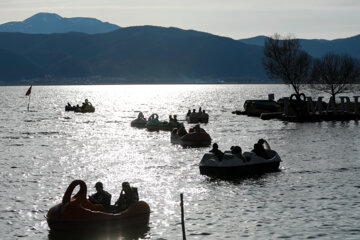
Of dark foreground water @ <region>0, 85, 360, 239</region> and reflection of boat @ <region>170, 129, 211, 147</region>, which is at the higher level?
reflection of boat @ <region>170, 129, 211, 147</region>

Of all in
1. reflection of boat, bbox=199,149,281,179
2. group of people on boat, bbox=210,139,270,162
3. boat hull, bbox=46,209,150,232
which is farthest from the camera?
group of people on boat, bbox=210,139,270,162

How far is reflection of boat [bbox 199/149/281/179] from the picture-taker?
33.8 metres

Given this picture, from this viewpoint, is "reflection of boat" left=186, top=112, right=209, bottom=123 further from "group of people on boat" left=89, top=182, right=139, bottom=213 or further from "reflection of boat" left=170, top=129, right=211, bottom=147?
"group of people on boat" left=89, top=182, right=139, bottom=213

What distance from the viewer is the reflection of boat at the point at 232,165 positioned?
33.8 meters

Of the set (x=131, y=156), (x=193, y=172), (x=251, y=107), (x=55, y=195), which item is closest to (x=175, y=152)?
(x=131, y=156)

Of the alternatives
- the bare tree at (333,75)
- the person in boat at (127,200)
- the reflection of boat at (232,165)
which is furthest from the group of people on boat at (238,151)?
the bare tree at (333,75)

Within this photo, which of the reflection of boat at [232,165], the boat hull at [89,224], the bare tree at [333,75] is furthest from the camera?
the bare tree at [333,75]

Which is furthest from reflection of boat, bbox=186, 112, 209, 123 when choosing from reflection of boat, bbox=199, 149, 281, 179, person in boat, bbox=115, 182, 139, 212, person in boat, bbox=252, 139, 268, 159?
person in boat, bbox=115, 182, 139, 212

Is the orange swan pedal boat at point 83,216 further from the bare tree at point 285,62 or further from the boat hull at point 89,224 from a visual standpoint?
the bare tree at point 285,62

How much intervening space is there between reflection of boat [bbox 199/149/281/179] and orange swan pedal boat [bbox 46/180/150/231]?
39.3ft

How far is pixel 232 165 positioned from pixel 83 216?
14113mm

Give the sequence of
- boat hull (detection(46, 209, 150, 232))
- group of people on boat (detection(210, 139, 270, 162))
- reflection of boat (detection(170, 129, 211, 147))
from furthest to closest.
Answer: reflection of boat (detection(170, 129, 211, 147))
group of people on boat (detection(210, 139, 270, 162))
boat hull (detection(46, 209, 150, 232))

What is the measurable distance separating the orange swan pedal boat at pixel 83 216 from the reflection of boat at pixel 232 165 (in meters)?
12.0

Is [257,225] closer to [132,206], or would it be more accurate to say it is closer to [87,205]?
[132,206]
